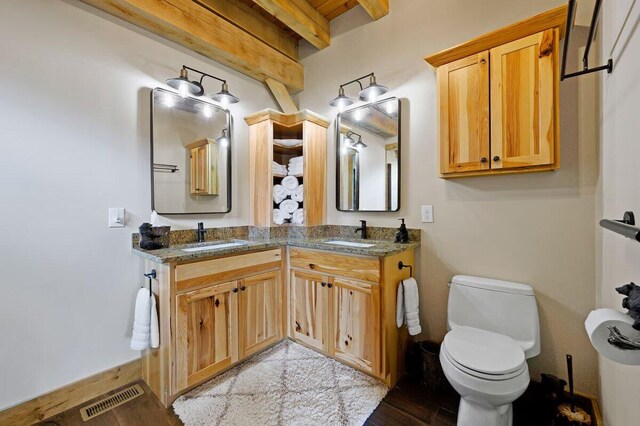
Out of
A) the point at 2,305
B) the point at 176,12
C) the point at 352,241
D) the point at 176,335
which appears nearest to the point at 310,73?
the point at 176,12

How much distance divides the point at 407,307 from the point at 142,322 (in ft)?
5.53

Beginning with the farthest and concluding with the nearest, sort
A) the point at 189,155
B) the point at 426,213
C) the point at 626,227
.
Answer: the point at 189,155
the point at 426,213
the point at 626,227

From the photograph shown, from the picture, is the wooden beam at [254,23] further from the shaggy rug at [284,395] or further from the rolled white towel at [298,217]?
the shaggy rug at [284,395]

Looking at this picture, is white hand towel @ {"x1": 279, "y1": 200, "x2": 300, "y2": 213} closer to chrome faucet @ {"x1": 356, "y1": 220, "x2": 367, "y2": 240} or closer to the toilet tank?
chrome faucet @ {"x1": 356, "y1": 220, "x2": 367, "y2": 240}

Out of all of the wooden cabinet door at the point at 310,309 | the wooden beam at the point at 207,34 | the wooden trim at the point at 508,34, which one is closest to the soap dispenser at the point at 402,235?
the wooden cabinet door at the point at 310,309

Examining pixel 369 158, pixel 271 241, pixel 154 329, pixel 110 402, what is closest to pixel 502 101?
pixel 369 158

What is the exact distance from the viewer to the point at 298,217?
261 centimetres

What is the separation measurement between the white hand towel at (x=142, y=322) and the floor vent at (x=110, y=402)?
39 cm

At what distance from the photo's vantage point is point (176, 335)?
1632 millimetres

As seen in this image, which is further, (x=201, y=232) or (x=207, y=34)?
(x=201, y=232)

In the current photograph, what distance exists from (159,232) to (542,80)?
8.36ft

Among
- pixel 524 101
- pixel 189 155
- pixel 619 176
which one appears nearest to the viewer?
pixel 619 176

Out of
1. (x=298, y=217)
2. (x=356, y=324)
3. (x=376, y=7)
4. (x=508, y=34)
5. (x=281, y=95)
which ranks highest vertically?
(x=376, y=7)

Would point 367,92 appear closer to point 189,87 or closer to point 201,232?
point 189,87
